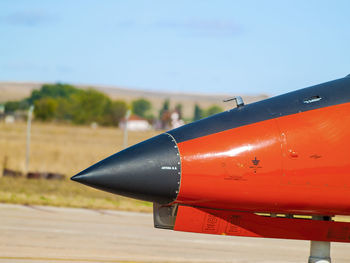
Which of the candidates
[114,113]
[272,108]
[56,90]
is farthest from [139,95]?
[272,108]

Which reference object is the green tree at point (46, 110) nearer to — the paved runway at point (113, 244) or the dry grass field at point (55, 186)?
the dry grass field at point (55, 186)

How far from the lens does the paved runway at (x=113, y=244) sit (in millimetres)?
9448

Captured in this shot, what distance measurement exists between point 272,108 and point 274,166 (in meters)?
0.65

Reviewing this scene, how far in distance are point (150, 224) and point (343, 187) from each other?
8376mm

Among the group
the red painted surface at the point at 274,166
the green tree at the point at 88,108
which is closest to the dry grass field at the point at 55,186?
the red painted surface at the point at 274,166

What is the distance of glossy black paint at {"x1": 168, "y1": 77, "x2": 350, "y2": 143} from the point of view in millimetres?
5555

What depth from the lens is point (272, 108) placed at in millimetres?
5762

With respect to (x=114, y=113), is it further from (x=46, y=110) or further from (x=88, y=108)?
(x=46, y=110)

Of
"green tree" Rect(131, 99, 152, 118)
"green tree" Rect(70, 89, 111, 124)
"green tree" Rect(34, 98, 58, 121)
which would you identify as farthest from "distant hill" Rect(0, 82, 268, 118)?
"green tree" Rect(34, 98, 58, 121)

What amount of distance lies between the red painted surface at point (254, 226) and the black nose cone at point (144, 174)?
12.6 inches

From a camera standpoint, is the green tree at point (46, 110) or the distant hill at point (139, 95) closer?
the green tree at point (46, 110)

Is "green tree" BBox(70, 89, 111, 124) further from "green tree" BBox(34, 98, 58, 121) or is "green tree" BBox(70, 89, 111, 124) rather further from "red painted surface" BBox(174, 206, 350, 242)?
"red painted surface" BBox(174, 206, 350, 242)

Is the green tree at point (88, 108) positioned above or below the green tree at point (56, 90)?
below

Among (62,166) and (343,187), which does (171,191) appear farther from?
(62,166)
